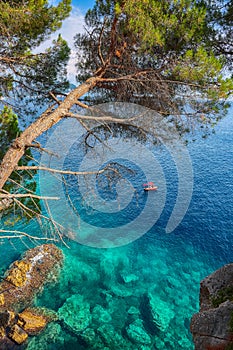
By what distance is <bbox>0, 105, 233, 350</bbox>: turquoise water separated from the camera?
12055mm

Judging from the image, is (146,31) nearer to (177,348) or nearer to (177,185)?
(177,348)

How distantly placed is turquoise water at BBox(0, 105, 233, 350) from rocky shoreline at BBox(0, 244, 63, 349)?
0.55 meters

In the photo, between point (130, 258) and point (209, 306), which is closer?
point (209, 306)

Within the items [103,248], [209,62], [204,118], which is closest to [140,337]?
[103,248]

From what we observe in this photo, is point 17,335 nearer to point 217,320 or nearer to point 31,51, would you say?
point 217,320

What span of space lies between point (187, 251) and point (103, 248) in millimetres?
6686

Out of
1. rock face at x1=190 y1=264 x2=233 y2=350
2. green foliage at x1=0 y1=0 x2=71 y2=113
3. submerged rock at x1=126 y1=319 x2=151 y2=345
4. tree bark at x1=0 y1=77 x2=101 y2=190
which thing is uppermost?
green foliage at x1=0 y1=0 x2=71 y2=113

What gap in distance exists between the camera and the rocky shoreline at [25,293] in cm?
1186

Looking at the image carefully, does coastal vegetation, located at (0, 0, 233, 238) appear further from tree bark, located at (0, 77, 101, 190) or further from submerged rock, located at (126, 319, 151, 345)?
submerged rock, located at (126, 319, 151, 345)

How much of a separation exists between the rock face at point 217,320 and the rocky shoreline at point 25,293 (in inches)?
403

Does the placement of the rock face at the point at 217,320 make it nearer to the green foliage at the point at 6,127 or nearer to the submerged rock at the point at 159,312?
the green foliage at the point at 6,127

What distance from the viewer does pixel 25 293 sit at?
1443cm

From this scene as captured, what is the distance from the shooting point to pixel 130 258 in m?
18.3

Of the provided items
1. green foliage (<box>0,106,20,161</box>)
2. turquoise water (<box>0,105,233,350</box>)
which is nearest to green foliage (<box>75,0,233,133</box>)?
green foliage (<box>0,106,20,161</box>)
